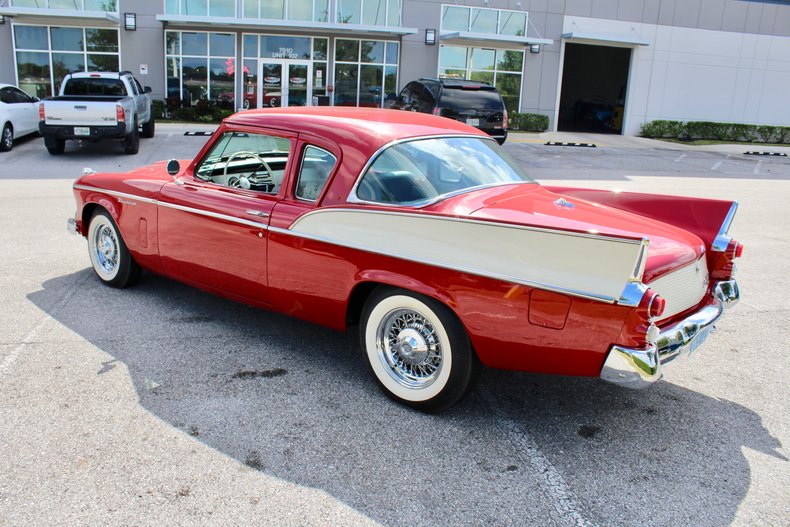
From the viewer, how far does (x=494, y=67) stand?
28.8m

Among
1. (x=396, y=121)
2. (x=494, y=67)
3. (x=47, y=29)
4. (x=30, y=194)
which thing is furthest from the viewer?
(x=494, y=67)

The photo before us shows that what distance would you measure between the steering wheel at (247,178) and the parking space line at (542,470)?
2.17 metres

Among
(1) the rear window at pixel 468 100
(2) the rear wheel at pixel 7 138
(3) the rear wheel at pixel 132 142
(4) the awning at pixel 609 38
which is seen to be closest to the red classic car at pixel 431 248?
(3) the rear wheel at pixel 132 142

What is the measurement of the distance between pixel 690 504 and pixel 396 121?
2.84 m

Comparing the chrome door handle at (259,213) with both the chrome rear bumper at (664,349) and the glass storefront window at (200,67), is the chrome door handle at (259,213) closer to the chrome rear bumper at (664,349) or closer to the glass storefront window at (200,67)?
the chrome rear bumper at (664,349)

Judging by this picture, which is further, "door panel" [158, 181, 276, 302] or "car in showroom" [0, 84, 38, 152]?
"car in showroom" [0, 84, 38, 152]

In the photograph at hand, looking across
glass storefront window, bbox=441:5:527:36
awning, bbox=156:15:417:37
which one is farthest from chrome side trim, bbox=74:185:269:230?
glass storefront window, bbox=441:5:527:36

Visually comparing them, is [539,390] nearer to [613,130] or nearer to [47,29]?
[47,29]

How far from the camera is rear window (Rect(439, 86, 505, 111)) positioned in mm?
17438

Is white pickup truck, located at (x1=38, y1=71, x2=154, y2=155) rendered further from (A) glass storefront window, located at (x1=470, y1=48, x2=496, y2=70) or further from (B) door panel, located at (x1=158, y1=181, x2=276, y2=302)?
(A) glass storefront window, located at (x1=470, y1=48, x2=496, y2=70)

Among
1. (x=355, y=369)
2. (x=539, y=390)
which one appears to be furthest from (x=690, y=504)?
(x=355, y=369)

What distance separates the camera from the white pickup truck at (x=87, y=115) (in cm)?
1468

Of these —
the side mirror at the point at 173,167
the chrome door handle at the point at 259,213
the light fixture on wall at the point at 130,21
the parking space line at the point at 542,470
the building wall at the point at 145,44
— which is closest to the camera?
the parking space line at the point at 542,470

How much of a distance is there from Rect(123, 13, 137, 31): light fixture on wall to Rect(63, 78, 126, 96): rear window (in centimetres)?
1039
